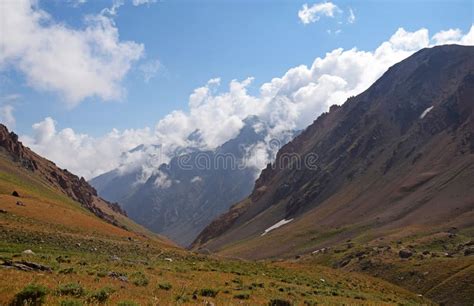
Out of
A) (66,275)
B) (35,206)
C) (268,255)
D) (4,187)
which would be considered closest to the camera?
(66,275)

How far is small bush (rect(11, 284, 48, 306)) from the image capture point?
1428 cm

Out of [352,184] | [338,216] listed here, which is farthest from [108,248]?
[352,184]

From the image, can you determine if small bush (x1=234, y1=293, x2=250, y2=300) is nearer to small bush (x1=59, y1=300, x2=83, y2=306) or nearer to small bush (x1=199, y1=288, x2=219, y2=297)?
small bush (x1=199, y1=288, x2=219, y2=297)

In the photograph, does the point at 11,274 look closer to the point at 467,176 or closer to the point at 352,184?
the point at 467,176

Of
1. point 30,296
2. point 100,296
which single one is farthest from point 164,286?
point 30,296

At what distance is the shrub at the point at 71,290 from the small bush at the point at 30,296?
183cm

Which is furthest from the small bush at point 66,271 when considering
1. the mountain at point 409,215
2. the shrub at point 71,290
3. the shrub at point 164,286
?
the mountain at point 409,215

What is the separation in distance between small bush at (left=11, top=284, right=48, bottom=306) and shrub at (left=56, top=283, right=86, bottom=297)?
183 centimetres

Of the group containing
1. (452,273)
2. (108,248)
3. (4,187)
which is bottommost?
(452,273)

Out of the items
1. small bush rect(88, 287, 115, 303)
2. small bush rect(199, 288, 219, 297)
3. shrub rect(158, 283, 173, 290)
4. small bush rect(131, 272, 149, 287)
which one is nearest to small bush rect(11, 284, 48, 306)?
small bush rect(88, 287, 115, 303)

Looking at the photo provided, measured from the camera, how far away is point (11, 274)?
64.4 ft

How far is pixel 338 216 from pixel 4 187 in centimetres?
11075

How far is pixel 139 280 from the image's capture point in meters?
24.4

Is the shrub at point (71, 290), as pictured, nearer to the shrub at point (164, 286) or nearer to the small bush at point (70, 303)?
the small bush at point (70, 303)
